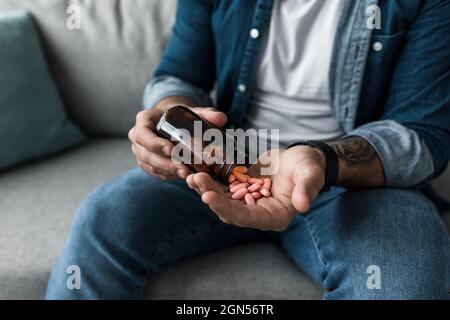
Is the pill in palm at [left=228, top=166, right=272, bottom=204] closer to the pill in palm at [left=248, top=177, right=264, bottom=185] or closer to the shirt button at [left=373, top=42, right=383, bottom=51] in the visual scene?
the pill in palm at [left=248, top=177, right=264, bottom=185]

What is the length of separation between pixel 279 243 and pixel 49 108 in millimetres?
713

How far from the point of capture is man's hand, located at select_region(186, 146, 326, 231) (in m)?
0.73

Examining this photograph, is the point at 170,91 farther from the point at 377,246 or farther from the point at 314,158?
the point at 377,246

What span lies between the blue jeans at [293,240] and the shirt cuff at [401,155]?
0.02 m

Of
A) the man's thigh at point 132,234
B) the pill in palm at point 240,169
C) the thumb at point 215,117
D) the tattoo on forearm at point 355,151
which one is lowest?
the man's thigh at point 132,234

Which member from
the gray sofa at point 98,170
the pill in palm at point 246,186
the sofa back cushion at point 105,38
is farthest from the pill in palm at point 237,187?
the sofa back cushion at point 105,38

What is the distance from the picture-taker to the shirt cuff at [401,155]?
910 mm

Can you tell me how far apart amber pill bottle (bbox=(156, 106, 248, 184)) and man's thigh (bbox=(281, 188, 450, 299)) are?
0.20 metres

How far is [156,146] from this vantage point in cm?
86

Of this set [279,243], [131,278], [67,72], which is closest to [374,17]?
[279,243]

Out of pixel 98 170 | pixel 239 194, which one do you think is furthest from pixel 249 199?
pixel 98 170

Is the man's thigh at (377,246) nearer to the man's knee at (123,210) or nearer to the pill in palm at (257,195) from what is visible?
the pill in palm at (257,195)

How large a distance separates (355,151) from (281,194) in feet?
0.60
